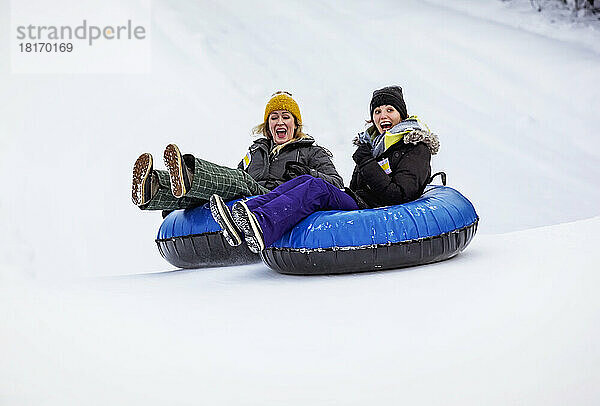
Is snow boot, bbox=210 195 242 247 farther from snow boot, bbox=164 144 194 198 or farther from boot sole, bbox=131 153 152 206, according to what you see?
boot sole, bbox=131 153 152 206

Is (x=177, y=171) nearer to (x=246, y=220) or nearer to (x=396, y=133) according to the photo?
(x=246, y=220)

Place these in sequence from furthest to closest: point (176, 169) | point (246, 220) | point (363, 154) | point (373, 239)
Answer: point (363, 154), point (176, 169), point (373, 239), point (246, 220)

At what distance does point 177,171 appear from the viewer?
Answer: 221 cm

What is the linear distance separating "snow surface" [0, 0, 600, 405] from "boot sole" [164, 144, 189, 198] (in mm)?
328

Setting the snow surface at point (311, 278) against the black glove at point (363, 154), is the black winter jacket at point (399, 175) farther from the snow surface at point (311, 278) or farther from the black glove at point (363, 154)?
the snow surface at point (311, 278)

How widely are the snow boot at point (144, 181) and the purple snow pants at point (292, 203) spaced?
553 mm

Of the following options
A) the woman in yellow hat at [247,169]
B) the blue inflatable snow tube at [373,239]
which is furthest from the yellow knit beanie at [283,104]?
the blue inflatable snow tube at [373,239]

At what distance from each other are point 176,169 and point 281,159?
72cm

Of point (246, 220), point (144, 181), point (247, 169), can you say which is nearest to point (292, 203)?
point (246, 220)

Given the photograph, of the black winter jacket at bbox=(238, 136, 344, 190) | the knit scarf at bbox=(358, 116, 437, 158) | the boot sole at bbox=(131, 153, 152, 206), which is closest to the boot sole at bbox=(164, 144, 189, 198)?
the boot sole at bbox=(131, 153, 152, 206)
